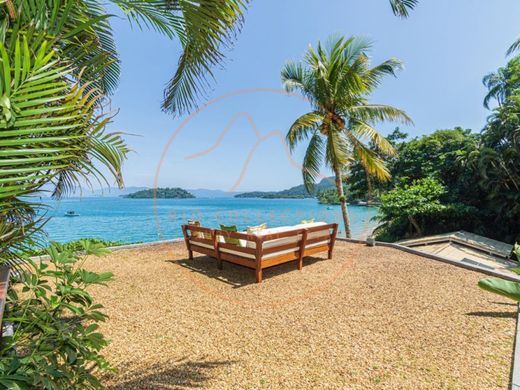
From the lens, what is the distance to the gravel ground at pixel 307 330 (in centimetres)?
216

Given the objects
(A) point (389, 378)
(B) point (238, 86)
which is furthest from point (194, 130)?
(A) point (389, 378)

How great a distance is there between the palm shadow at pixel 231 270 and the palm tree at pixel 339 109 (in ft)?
13.6

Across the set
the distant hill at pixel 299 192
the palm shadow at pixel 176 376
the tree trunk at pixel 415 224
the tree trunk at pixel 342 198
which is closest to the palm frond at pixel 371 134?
the tree trunk at pixel 342 198

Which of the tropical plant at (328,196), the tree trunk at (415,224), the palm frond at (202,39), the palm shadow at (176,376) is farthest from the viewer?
the tree trunk at (415,224)

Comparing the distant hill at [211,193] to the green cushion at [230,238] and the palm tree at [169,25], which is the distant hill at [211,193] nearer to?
the green cushion at [230,238]

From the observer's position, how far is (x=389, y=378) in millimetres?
2129

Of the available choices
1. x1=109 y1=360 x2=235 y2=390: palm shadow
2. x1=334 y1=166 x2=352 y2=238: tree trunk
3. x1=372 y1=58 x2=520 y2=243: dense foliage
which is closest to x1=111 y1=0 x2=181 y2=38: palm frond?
x1=109 y1=360 x2=235 y2=390: palm shadow

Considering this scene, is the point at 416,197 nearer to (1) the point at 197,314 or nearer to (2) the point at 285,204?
(2) the point at 285,204

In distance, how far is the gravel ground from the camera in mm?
2158

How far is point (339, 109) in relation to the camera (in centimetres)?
881

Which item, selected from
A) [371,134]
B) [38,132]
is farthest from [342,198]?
Answer: [38,132]

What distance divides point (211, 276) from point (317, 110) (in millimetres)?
6896

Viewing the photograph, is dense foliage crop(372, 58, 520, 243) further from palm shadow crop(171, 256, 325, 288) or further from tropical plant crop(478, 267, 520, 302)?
tropical plant crop(478, 267, 520, 302)

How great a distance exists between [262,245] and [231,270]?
1.20m
